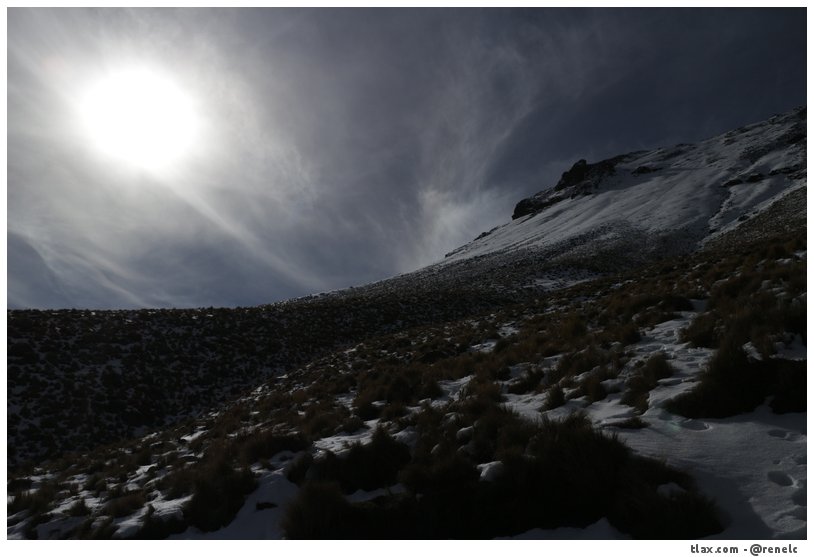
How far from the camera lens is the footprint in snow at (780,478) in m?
3.65

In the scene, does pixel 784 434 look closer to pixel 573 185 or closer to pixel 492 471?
pixel 492 471

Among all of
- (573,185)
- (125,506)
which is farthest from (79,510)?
(573,185)

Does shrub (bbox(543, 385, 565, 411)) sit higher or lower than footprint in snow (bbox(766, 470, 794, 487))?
higher

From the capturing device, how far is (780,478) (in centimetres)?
371

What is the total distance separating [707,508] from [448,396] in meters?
5.13

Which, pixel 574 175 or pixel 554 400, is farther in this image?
pixel 574 175

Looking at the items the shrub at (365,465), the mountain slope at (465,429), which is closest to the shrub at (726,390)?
the mountain slope at (465,429)

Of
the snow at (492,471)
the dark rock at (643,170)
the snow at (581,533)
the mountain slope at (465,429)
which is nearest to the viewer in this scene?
the snow at (581,533)

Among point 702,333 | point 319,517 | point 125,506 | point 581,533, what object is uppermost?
point 125,506

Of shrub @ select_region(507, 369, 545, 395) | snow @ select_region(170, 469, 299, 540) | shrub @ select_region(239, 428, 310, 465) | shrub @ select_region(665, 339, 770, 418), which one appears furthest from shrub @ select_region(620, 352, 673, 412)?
shrub @ select_region(239, 428, 310, 465)

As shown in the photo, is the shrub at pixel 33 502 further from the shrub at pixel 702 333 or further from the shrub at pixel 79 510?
the shrub at pixel 702 333

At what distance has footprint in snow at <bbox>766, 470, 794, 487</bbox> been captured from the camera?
3.65 metres

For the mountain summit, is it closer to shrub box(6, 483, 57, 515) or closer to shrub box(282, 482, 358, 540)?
shrub box(282, 482, 358, 540)

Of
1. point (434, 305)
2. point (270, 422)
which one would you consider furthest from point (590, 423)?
point (434, 305)
